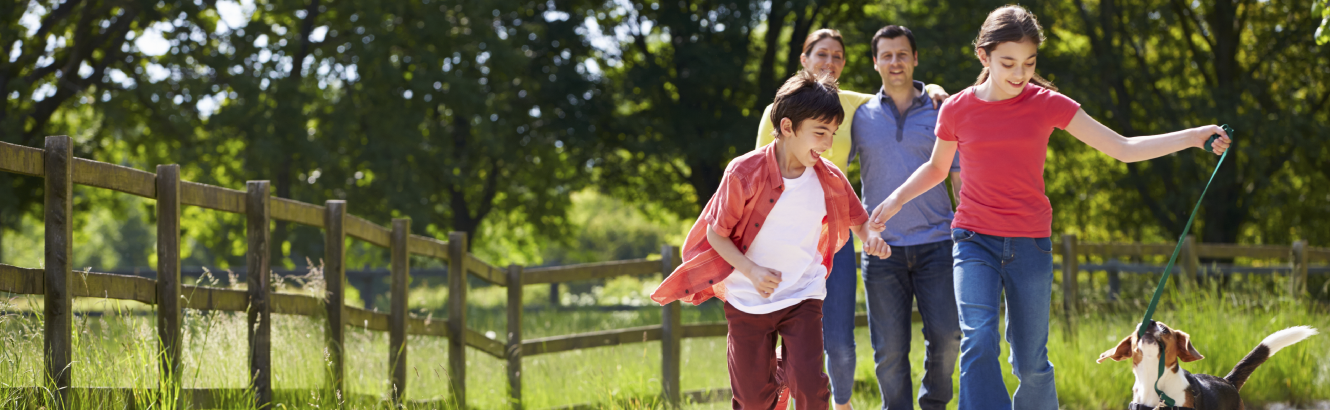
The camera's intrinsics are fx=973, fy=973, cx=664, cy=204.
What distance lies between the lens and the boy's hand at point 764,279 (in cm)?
292

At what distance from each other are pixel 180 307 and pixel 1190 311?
599 centimetres

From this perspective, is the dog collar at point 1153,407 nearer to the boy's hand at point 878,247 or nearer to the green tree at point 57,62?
the boy's hand at point 878,247

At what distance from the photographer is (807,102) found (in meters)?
2.98

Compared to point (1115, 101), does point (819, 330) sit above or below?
below

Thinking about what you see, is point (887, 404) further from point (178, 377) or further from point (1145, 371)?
point (178, 377)

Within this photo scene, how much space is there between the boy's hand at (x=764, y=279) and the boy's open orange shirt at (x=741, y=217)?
0.19 meters

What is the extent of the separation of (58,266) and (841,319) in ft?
9.22

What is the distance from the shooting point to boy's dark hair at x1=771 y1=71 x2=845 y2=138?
117 inches

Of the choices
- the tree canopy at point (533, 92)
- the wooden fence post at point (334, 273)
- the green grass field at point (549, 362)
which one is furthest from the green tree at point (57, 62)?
the wooden fence post at point (334, 273)

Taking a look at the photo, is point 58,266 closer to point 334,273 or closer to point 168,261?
point 168,261

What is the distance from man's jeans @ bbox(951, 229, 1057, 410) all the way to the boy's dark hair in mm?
815

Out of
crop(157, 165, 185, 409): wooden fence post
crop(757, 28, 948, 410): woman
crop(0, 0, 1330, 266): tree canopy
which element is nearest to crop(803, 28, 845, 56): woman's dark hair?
crop(757, 28, 948, 410): woman

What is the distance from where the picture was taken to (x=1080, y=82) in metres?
16.9

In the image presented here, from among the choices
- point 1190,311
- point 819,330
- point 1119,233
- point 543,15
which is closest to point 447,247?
point 819,330
